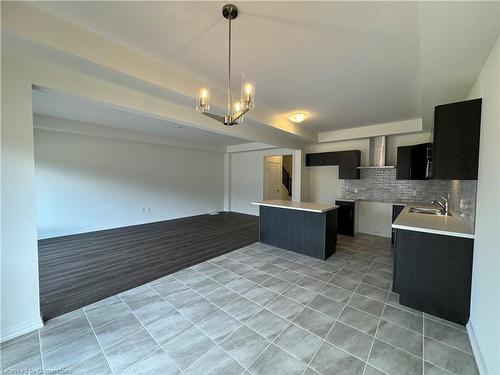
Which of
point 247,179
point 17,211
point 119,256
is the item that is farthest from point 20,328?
point 247,179

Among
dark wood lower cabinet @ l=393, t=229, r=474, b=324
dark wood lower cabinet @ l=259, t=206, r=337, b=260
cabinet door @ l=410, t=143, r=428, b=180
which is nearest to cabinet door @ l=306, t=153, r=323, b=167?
cabinet door @ l=410, t=143, r=428, b=180

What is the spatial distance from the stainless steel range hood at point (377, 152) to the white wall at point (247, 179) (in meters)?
2.47

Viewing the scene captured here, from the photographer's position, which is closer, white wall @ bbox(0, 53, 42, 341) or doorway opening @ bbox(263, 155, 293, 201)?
white wall @ bbox(0, 53, 42, 341)

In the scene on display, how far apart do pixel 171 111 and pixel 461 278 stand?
390cm

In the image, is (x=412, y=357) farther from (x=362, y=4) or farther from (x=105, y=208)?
(x=105, y=208)

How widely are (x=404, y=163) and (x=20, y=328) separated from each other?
6.25 metres

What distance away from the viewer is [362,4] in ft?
4.91

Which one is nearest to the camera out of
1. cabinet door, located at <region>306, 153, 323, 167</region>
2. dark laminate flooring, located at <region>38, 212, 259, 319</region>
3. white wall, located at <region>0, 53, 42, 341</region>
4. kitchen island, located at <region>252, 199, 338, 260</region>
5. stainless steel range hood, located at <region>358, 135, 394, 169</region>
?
white wall, located at <region>0, 53, 42, 341</region>

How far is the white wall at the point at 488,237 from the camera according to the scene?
1.37 meters

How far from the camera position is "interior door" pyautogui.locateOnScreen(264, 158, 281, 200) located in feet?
25.5

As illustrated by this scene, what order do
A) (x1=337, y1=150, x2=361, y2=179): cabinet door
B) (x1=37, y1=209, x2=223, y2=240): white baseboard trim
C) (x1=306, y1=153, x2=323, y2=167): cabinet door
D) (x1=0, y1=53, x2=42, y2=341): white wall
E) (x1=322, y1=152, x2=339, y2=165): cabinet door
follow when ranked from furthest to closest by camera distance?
(x1=306, y1=153, x2=323, y2=167): cabinet door < (x1=322, y1=152, x2=339, y2=165): cabinet door < (x1=337, y1=150, x2=361, y2=179): cabinet door < (x1=37, y1=209, x2=223, y2=240): white baseboard trim < (x1=0, y1=53, x2=42, y2=341): white wall

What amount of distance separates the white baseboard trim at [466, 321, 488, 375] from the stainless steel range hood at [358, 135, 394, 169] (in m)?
3.74

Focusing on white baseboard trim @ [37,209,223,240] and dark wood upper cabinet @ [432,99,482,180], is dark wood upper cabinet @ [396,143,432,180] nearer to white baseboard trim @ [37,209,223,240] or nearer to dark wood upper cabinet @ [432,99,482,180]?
dark wood upper cabinet @ [432,99,482,180]

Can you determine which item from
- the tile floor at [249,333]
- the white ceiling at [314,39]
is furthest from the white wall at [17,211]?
the white ceiling at [314,39]
